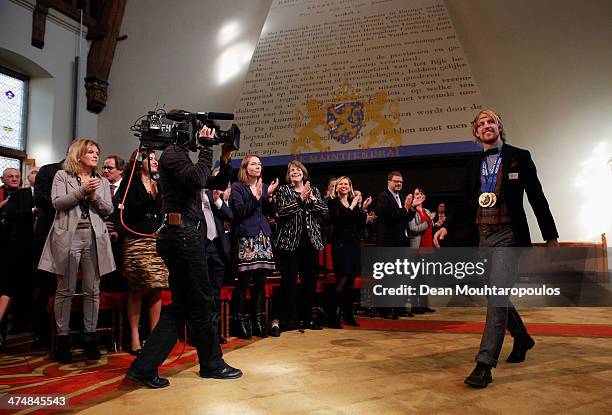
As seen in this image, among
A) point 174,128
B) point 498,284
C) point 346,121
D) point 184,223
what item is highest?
point 346,121

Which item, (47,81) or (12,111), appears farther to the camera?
(47,81)

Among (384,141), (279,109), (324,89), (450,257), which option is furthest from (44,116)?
(450,257)

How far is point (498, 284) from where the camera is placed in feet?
7.38

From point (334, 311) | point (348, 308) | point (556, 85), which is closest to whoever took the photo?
point (334, 311)

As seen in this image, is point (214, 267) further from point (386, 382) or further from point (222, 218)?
point (386, 382)

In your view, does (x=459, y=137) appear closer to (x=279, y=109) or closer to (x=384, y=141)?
(x=384, y=141)

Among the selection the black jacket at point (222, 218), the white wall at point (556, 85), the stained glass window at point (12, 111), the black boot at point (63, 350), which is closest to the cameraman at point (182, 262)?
the black boot at point (63, 350)

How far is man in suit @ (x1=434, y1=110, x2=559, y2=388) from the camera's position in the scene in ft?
7.24

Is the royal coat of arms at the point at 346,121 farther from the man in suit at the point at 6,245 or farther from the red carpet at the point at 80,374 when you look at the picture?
the man in suit at the point at 6,245

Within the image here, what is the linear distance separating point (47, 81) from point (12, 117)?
2.46 ft

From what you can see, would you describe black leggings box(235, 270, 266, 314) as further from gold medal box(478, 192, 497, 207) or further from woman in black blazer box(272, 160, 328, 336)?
gold medal box(478, 192, 497, 207)

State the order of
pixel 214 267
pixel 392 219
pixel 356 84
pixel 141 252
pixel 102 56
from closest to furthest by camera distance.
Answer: pixel 141 252 < pixel 214 267 < pixel 392 219 < pixel 356 84 < pixel 102 56

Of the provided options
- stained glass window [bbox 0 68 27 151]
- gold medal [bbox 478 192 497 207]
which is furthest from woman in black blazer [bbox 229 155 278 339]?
stained glass window [bbox 0 68 27 151]

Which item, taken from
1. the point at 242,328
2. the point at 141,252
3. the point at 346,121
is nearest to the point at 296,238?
the point at 242,328
